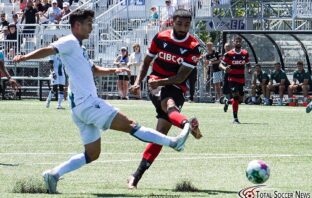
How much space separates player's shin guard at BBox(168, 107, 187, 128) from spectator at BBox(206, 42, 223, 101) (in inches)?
1087

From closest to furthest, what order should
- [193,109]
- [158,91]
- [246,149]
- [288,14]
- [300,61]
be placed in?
[158,91]
[246,149]
[193,109]
[300,61]
[288,14]

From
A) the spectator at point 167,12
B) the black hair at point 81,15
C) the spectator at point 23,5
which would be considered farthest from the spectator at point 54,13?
the black hair at point 81,15

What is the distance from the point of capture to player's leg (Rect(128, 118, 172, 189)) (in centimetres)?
1366

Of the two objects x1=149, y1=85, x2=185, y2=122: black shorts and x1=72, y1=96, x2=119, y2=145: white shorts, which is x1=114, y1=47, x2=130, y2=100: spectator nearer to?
x1=149, y1=85, x2=185, y2=122: black shorts

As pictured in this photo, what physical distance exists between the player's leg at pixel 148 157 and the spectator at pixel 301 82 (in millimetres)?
25239

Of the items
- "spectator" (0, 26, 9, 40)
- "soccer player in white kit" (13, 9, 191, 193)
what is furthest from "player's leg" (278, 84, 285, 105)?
"soccer player in white kit" (13, 9, 191, 193)

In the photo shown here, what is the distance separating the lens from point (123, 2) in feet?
155

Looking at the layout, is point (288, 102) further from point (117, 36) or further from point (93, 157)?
point (93, 157)

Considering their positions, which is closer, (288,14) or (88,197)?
(88,197)

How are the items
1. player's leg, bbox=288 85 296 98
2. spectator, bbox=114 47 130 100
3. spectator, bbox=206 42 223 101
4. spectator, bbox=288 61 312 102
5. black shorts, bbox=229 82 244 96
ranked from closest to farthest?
black shorts, bbox=229 82 244 96 < spectator, bbox=288 61 312 102 < player's leg, bbox=288 85 296 98 < spectator, bbox=206 42 223 101 < spectator, bbox=114 47 130 100

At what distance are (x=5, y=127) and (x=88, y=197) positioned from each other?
45.1ft

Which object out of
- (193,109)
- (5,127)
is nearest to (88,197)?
(5,127)

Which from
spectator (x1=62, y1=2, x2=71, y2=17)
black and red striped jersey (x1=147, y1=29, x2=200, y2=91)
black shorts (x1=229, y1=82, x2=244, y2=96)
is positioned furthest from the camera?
spectator (x1=62, y1=2, x2=71, y2=17)

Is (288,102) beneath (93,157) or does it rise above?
beneath
